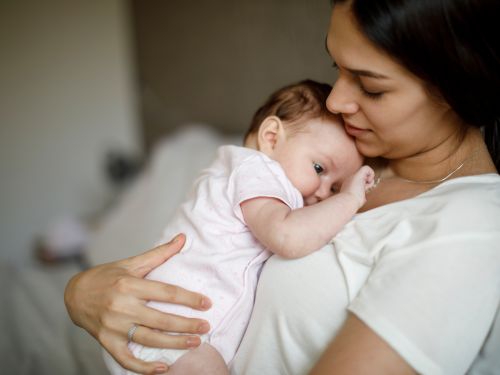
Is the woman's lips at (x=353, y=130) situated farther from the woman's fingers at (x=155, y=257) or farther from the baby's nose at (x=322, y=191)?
the woman's fingers at (x=155, y=257)

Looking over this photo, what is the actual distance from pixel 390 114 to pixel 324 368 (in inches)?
20.7

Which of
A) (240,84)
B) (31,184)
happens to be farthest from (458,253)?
(31,184)

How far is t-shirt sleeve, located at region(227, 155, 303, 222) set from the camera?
101 centimetres

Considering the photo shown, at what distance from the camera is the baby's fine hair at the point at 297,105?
3.89 ft

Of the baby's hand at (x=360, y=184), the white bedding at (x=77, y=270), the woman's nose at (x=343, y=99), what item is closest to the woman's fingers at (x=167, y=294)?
the baby's hand at (x=360, y=184)

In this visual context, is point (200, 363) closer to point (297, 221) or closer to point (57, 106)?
point (297, 221)

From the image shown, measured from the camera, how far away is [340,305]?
91 cm

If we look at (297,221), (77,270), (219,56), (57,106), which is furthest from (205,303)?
(57,106)

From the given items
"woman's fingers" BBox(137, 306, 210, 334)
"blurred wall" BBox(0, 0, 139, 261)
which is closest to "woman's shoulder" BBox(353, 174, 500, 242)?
"woman's fingers" BBox(137, 306, 210, 334)

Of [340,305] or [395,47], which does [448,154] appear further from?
[340,305]

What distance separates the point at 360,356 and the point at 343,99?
540 mm

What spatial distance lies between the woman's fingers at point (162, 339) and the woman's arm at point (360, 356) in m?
0.28

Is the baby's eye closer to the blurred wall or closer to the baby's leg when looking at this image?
the baby's leg

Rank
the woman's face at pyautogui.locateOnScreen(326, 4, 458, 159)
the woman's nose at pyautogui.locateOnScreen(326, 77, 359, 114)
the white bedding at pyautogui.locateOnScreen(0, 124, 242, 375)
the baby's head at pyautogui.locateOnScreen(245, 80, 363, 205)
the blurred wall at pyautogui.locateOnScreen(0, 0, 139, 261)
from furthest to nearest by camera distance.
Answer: the blurred wall at pyautogui.locateOnScreen(0, 0, 139, 261) < the white bedding at pyautogui.locateOnScreen(0, 124, 242, 375) < the baby's head at pyautogui.locateOnScreen(245, 80, 363, 205) < the woman's nose at pyautogui.locateOnScreen(326, 77, 359, 114) < the woman's face at pyautogui.locateOnScreen(326, 4, 458, 159)
